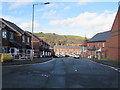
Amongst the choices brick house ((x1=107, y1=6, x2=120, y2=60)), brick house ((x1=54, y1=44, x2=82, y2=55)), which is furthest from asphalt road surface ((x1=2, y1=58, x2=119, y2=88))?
brick house ((x1=54, y1=44, x2=82, y2=55))

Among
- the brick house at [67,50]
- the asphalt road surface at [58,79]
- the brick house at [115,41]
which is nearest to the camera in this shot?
the asphalt road surface at [58,79]

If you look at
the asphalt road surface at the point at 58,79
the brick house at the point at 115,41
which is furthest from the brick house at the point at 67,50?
the asphalt road surface at the point at 58,79

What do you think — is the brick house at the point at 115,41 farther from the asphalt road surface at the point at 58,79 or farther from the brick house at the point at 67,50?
the brick house at the point at 67,50

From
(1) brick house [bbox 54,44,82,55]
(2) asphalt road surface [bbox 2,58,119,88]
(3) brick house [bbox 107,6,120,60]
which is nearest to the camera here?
(2) asphalt road surface [bbox 2,58,119,88]

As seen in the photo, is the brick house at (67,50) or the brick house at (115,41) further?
the brick house at (67,50)

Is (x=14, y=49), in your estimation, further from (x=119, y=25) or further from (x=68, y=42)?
(x=68, y=42)

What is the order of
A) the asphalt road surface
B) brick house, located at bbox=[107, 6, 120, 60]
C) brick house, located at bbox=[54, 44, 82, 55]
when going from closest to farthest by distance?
the asphalt road surface → brick house, located at bbox=[107, 6, 120, 60] → brick house, located at bbox=[54, 44, 82, 55]

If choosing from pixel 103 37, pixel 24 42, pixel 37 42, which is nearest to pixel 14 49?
pixel 24 42

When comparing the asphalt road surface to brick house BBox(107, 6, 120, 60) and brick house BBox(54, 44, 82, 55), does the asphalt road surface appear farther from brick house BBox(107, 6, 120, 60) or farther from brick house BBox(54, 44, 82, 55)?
Answer: brick house BBox(54, 44, 82, 55)

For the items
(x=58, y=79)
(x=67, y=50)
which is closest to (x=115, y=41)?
(x=58, y=79)

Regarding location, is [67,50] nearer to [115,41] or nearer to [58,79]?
[115,41]

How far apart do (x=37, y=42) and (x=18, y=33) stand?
21546 mm

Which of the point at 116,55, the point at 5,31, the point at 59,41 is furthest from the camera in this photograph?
the point at 59,41

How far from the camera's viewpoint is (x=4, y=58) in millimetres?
22828
